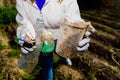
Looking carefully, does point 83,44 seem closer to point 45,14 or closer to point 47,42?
point 47,42

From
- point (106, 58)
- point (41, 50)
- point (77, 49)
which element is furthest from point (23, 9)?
point (106, 58)

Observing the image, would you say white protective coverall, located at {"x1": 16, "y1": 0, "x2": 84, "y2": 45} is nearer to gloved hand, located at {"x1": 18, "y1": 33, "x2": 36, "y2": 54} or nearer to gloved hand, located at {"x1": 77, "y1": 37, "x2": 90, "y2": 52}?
gloved hand, located at {"x1": 18, "y1": 33, "x2": 36, "y2": 54}

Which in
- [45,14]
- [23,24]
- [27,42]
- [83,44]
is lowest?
[83,44]

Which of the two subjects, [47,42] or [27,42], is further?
[47,42]

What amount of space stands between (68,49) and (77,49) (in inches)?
4.7

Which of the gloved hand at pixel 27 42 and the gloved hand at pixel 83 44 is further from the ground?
the gloved hand at pixel 27 42

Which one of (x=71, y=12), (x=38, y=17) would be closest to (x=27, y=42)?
(x=38, y=17)

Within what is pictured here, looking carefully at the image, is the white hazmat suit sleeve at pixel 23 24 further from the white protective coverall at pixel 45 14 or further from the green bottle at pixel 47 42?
the green bottle at pixel 47 42

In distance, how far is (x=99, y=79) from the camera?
6.25 metres

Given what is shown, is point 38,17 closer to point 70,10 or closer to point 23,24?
point 23,24

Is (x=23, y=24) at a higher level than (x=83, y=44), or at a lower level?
higher

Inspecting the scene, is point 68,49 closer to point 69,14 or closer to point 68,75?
point 69,14

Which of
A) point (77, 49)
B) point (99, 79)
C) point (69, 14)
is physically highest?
point (69, 14)

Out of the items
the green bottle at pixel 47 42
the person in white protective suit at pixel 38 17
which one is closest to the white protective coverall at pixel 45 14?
the person in white protective suit at pixel 38 17
